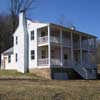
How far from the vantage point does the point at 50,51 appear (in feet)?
85.8

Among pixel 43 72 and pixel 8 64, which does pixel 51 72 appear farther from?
pixel 8 64

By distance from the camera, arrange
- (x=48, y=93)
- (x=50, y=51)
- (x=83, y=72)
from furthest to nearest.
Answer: (x=83, y=72)
(x=50, y=51)
(x=48, y=93)

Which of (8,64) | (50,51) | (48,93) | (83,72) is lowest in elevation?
(48,93)

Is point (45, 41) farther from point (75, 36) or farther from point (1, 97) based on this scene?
point (1, 97)

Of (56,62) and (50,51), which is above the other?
(50,51)

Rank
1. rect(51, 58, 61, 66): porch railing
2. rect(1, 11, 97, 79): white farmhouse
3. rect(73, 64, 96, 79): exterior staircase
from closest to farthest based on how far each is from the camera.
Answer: rect(1, 11, 97, 79): white farmhouse → rect(51, 58, 61, 66): porch railing → rect(73, 64, 96, 79): exterior staircase

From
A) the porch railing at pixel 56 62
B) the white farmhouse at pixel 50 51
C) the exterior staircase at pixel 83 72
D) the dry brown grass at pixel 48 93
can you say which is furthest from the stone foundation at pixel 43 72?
the dry brown grass at pixel 48 93

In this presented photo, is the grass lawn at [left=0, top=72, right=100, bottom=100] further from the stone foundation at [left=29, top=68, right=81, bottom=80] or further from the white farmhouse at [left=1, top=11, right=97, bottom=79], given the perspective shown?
the white farmhouse at [left=1, top=11, right=97, bottom=79]

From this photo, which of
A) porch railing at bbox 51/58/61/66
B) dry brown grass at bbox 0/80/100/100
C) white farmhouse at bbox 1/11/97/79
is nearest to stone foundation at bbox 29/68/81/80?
white farmhouse at bbox 1/11/97/79

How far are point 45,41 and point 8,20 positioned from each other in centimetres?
2766

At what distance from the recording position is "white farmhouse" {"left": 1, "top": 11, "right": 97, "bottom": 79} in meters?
26.2

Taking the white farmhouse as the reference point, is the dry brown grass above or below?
below

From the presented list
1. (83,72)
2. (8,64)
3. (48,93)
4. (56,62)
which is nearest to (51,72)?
(56,62)

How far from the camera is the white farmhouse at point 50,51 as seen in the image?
26250mm
